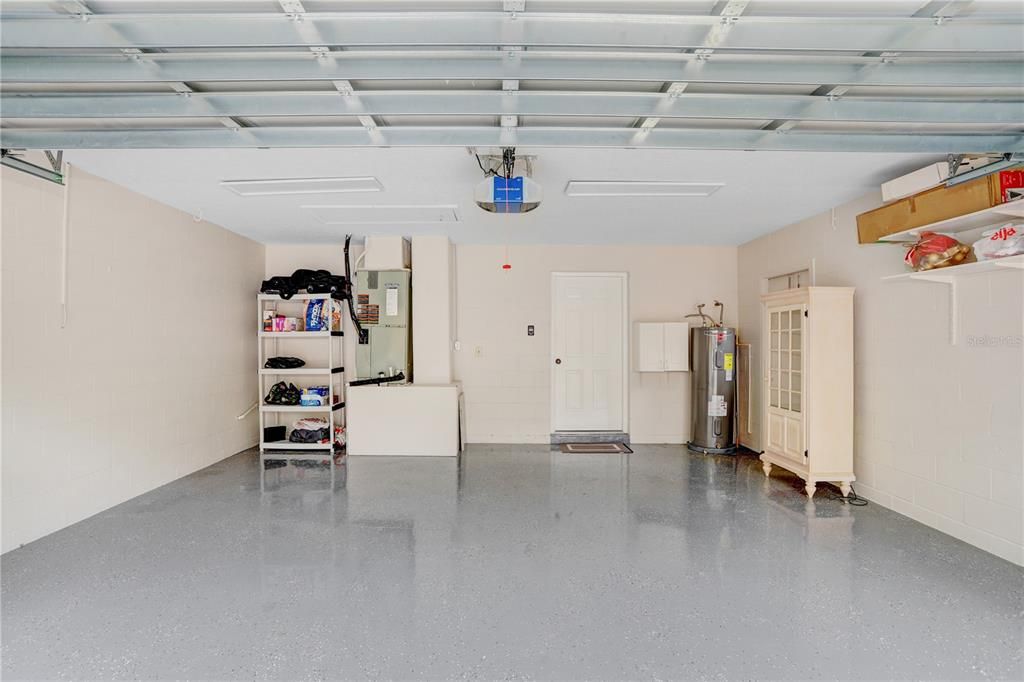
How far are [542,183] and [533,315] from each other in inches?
107

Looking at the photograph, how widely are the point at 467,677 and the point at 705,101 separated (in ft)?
8.30

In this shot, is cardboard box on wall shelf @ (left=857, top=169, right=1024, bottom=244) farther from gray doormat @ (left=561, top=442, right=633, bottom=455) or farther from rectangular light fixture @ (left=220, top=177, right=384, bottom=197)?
rectangular light fixture @ (left=220, top=177, right=384, bottom=197)

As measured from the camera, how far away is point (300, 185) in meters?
4.11

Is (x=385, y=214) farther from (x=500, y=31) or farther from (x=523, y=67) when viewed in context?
(x=500, y=31)

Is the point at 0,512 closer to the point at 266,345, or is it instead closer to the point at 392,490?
the point at 392,490

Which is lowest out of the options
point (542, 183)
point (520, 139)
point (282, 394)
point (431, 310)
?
point (282, 394)

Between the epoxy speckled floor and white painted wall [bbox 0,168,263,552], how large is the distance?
0.36 m

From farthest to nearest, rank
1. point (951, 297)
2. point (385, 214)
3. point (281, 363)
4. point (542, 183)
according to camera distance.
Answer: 1. point (281, 363)
2. point (385, 214)
3. point (542, 183)
4. point (951, 297)

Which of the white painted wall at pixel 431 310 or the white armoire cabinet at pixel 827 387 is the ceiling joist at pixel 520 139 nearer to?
the white armoire cabinet at pixel 827 387

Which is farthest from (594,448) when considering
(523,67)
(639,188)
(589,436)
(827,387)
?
(523,67)

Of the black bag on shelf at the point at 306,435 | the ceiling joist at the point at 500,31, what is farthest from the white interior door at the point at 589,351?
the ceiling joist at the point at 500,31

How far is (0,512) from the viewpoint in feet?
10.4

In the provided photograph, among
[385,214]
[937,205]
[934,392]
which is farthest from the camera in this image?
[385,214]

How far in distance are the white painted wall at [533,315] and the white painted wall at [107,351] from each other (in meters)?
2.72
